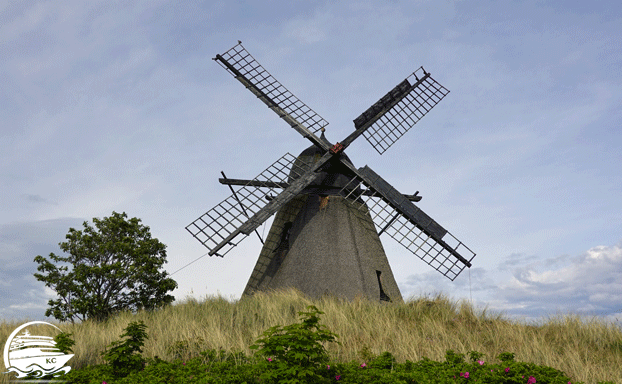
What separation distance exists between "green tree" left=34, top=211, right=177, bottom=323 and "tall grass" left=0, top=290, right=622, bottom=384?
256 cm

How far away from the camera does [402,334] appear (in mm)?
10531

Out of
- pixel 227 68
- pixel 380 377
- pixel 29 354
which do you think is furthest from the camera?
pixel 227 68

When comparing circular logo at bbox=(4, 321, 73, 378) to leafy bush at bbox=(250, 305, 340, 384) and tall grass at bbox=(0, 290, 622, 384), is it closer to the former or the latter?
tall grass at bbox=(0, 290, 622, 384)

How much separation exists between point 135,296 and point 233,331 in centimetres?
790

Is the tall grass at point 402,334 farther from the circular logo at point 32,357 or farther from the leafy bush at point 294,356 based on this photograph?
the leafy bush at point 294,356

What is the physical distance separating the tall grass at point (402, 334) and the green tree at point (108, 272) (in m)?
2.56

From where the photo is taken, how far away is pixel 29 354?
7.95 meters

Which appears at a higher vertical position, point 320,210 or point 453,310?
point 320,210

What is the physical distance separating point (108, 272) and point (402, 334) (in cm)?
1144

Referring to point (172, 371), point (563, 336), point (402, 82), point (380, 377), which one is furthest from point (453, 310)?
point (402, 82)

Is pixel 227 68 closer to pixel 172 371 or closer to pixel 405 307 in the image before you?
pixel 405 307

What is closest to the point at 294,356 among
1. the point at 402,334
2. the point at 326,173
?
the point at 402,334

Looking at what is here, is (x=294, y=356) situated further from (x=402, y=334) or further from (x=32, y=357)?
(x=402, y=334)

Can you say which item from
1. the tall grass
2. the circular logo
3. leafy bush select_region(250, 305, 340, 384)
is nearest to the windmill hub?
the tall grass
